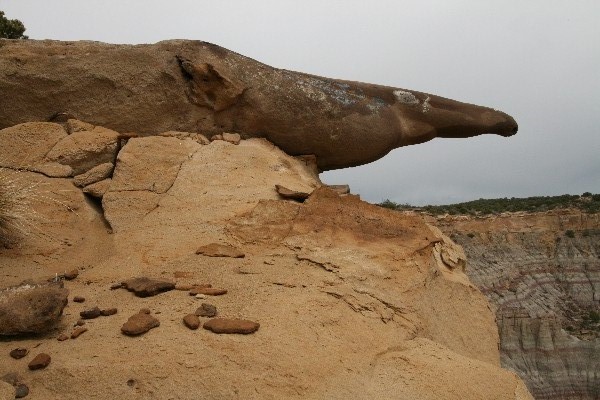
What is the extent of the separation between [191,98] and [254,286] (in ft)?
6.92

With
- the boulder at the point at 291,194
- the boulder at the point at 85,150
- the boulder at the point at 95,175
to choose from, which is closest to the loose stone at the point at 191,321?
the boulder at the point at 291,194

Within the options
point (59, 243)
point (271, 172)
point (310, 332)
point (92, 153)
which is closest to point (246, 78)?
point (271, 172)

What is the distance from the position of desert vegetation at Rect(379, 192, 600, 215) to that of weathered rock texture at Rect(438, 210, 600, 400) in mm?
1168

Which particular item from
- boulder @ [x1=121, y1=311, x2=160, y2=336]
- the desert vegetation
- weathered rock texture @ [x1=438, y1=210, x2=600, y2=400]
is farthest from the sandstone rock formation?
the desert vegetation

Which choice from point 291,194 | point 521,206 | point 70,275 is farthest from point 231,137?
point 521,206

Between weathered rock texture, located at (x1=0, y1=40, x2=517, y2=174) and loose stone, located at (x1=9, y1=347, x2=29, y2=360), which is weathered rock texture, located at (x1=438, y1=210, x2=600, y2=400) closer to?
weathered rock texture, located at (x1=0, y1=40, x2=517, y2=174)

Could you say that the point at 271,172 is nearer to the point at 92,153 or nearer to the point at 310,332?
the point at 92,153

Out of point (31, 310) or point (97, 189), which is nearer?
point (31, 310)

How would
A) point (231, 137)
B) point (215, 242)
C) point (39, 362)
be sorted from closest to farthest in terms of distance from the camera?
1. point (39, 362)
2. point (215, 242)
3. point (231, 137)

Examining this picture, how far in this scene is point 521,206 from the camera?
85.5 ft

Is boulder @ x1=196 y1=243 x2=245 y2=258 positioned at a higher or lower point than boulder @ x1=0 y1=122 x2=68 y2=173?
lower

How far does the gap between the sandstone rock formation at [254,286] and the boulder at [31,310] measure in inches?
2.6

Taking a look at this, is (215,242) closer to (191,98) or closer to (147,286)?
(147,286)

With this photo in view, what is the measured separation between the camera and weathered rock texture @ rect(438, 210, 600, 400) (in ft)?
62.5
